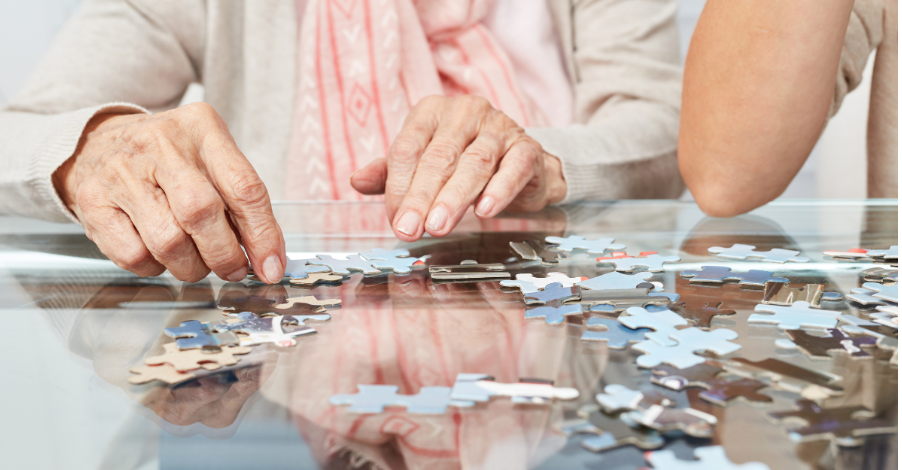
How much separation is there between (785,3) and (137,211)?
893 millimetres

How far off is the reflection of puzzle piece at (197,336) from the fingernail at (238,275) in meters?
0.15

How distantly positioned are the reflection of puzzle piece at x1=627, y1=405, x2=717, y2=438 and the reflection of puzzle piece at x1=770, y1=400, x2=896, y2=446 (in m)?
0.04

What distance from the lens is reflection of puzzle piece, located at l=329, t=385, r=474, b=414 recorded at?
0.37m

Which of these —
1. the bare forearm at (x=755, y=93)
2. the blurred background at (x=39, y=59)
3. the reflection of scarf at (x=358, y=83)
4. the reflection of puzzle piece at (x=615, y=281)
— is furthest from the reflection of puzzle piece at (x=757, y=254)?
the blurred background at (x=39, y=59)

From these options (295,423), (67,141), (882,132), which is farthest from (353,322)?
(882,132)

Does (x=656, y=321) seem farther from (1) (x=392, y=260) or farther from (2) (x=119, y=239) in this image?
(2) (x=119, y=239)

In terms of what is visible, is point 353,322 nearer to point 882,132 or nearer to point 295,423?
point 295,423

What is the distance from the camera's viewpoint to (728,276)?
631 mm

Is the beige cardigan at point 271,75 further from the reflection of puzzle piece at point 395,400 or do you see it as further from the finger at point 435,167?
A: the reflection of puzzle piece at point 395,400

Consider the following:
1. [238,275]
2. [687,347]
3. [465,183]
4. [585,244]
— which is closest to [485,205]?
[465,183]

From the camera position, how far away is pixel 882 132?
45.8 inches

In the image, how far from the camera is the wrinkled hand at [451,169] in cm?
82

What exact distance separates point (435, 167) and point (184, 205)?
0.36 metres

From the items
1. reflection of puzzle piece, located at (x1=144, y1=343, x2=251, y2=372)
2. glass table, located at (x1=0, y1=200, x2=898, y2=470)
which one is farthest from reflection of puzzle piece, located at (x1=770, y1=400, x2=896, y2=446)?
reflection of puzzle piece, located at (x1=144, y1=343, x2=251, y2=372)
